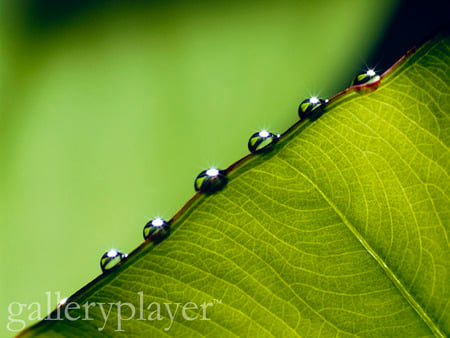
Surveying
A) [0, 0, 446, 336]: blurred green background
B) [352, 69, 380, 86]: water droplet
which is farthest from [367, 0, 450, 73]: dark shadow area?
[352, 69, 380, 86]: water droplet

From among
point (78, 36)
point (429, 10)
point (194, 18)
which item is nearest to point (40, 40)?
point (78, 36)

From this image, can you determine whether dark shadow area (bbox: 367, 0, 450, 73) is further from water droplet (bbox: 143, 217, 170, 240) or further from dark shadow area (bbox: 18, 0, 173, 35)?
water droplet (bbox: 143, 217, 170, 240)

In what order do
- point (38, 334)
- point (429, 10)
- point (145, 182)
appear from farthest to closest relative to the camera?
point (429, 10)
point (145, 182)
point (38, 334)

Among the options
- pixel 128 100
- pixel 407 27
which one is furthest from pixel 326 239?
pixel 407 27

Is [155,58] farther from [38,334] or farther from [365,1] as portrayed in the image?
[38,334]

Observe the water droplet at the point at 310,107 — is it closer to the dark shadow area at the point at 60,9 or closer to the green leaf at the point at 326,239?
the green leaf at the point at 326,239

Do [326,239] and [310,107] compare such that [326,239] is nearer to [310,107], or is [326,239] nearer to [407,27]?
[310,107]
